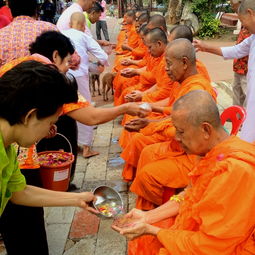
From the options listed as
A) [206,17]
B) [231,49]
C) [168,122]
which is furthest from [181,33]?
[206,17]

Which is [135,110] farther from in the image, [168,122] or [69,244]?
[69,244]

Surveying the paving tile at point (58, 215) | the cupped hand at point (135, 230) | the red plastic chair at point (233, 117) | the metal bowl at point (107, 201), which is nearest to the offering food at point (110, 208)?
the metal bowl at point (107, 201)

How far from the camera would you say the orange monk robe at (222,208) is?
1.90 metres

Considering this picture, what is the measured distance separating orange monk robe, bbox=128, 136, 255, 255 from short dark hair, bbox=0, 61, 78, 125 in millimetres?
883

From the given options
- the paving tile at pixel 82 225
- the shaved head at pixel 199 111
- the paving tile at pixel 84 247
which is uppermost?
the shaved head at pixel 199 111

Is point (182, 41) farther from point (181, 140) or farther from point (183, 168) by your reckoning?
point (181, 140)

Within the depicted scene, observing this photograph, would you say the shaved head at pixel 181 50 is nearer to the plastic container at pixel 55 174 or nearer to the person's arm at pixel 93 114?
the person's arm at pixel 93 114

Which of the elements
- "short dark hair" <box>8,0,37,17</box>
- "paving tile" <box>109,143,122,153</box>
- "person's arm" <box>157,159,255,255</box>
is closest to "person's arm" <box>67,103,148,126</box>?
"short dark hair" <box>8,0,37,17</box>

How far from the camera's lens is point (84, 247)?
139 inches

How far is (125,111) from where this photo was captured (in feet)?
11.7

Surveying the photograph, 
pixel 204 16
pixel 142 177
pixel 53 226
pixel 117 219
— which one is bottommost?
pixel 204 16

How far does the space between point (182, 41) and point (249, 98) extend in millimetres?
936

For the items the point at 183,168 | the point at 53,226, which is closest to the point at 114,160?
the point at 53,226

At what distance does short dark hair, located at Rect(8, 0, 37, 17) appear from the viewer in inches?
161
